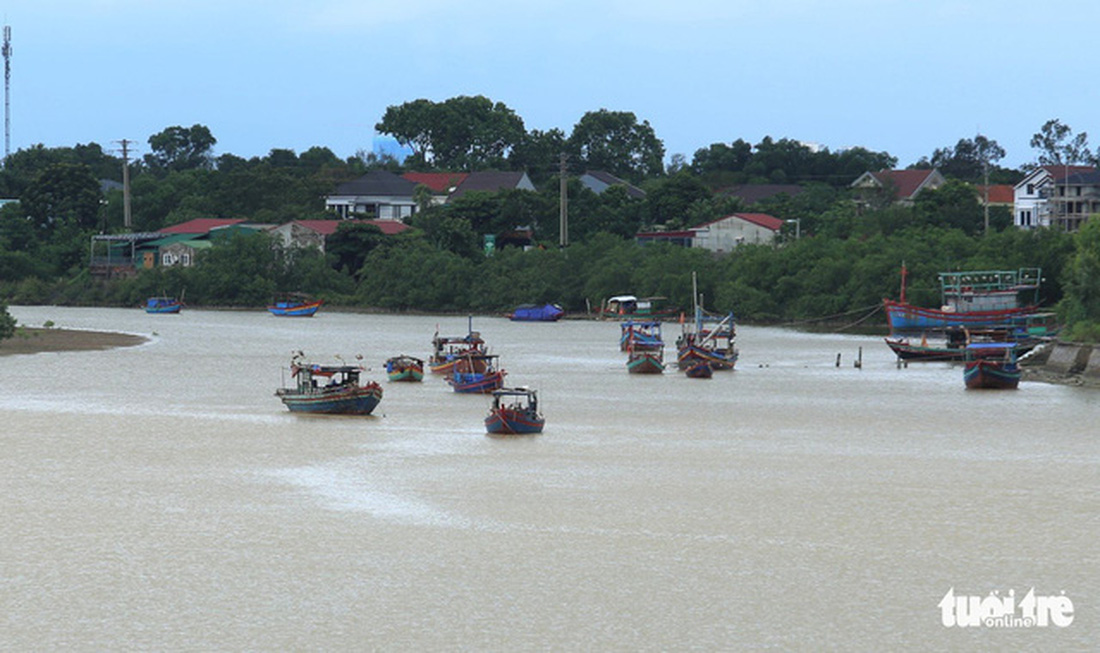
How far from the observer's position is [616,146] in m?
163

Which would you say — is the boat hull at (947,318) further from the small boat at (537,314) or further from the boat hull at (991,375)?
the small boat at (537,314)

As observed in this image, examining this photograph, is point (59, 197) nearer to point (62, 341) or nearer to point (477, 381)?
point (62, 341)

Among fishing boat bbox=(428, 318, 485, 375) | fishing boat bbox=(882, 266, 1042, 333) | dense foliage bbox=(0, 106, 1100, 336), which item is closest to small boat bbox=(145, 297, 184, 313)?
dense foliage bbox=(0, 106, 1100, 336)

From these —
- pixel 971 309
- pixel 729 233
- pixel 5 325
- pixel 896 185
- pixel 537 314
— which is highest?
pixel 896 185

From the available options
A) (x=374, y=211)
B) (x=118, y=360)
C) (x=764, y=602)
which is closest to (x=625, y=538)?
(x=764, y=602)

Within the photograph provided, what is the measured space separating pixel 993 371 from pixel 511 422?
2077cm

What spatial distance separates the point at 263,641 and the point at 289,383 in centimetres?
3518

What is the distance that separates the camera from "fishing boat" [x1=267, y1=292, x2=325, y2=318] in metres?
111

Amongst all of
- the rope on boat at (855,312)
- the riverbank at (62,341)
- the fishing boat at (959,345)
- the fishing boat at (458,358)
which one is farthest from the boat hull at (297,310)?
the fishing boat at (959,345)

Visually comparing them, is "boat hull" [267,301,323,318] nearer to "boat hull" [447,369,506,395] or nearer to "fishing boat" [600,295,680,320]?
"fishing boat" [600,295,680,320]

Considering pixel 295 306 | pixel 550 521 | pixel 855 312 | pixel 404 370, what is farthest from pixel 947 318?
pixel 550 521

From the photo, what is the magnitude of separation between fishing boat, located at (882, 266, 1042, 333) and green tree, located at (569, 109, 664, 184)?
78694 mm

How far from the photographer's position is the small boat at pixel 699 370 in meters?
57.7

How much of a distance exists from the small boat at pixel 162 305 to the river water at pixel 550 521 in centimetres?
6499
